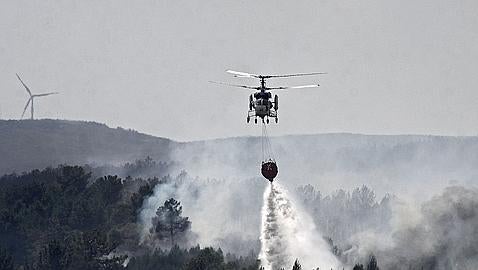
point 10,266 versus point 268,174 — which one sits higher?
point 268,174

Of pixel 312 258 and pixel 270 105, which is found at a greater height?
pixel 270 105

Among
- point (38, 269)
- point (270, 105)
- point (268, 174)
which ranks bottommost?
point (38, 269)

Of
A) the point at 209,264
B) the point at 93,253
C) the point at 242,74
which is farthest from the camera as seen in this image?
the point at 93,253

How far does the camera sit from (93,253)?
192 meters

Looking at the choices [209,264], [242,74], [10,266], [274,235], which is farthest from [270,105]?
[10,266]

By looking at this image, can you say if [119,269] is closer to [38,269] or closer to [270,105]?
[38,269]

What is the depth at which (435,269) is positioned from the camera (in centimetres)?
19925

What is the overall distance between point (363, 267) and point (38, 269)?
2169 inches

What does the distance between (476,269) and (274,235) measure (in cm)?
3496

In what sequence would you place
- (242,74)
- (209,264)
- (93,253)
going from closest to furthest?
(242,74) < (209,264) < (93,253)

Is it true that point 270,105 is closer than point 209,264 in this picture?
Yes

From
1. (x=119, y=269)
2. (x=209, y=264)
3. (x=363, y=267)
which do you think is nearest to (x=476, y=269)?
(x=363, y=267)

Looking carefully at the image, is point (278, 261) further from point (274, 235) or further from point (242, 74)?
point (242, 74)

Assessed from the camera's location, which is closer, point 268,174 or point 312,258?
point 268,174
